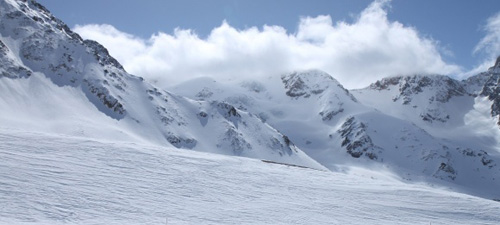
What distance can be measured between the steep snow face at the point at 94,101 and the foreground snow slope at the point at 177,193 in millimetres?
70838

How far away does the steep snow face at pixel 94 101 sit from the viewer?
319ft

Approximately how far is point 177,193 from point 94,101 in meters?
103

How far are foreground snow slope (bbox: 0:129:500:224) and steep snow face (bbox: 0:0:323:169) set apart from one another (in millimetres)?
70838

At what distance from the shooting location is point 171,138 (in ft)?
371

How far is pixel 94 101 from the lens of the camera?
4461 inches

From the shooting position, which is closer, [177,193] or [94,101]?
[177,193]

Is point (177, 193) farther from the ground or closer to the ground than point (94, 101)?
closer to the ground

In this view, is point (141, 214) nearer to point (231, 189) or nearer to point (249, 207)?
point (249, 207)

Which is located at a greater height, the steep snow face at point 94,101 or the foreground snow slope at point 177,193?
the steep snow face at point 94,101

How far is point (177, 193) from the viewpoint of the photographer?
17.7 meters

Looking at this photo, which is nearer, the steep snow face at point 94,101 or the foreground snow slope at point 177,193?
the foreground snow slope at point 177,193

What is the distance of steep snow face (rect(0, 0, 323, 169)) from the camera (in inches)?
3826

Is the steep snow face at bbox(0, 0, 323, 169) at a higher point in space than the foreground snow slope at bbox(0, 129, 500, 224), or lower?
higher

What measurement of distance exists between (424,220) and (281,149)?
112476 mm
